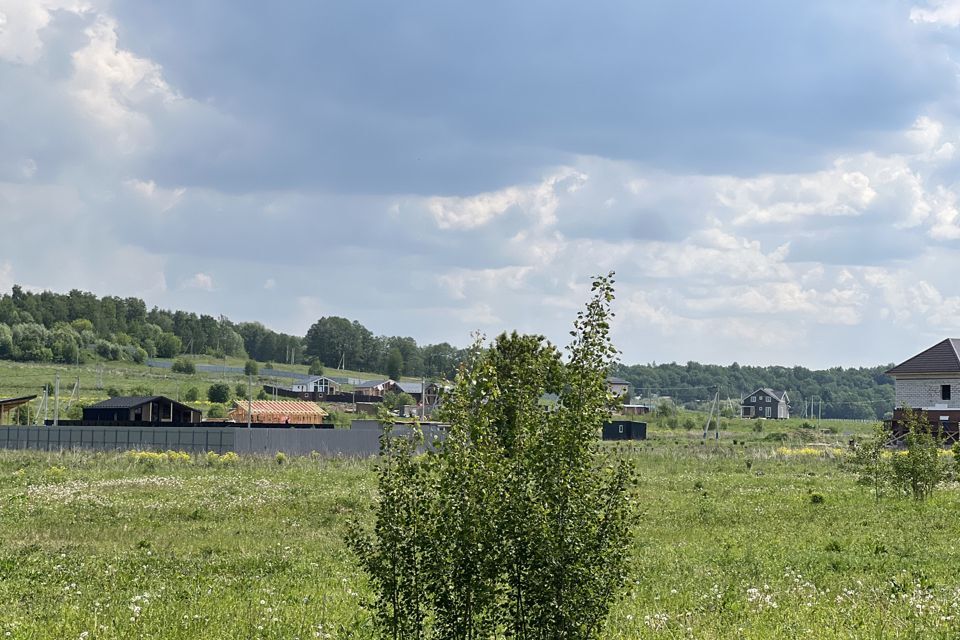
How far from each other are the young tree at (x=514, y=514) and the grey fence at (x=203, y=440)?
145 feet

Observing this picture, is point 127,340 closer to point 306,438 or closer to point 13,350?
point 13,350

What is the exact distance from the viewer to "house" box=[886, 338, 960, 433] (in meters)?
65.6

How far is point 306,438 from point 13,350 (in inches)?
4732

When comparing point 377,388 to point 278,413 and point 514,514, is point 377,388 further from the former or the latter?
point 514,514

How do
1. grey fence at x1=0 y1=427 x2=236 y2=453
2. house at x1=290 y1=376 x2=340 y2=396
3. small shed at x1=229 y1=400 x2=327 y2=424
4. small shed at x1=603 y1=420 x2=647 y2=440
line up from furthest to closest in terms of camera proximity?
1. house at x1=290 y1=376 x2=340 y2=396
2. small shed at x1=603 y1=420 x2=647 y2=440
3. small shed at x1=229 y1=400 x2=327 y2=424
4. grey fence at x1=0 y1=427 x2=236 y2=453

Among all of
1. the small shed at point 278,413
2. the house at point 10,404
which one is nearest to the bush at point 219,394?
the small shed at point 278,413

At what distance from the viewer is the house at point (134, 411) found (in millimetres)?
80750

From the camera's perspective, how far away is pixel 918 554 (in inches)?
737

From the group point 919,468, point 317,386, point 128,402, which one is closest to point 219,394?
point 128,402

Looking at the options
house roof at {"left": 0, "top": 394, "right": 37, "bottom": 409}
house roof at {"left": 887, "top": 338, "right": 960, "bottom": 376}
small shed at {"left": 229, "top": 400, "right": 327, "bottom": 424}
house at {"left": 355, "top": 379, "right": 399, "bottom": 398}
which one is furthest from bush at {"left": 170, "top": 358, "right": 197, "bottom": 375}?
house roof at {"left": 887, "top": 338, "right": 960, "bottom": 376}

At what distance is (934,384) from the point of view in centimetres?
6675

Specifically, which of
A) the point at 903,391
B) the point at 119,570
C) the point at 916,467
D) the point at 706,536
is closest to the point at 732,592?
the point at 706,536

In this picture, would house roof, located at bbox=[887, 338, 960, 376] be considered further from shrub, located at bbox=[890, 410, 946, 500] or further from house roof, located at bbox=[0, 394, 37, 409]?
house roof, located at bbox=[0, 394, 37, 409]

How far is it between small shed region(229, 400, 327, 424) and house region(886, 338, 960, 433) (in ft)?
173
